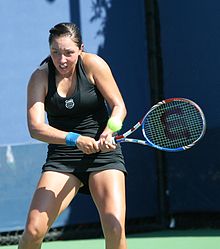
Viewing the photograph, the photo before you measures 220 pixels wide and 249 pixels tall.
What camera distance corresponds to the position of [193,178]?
252 inches

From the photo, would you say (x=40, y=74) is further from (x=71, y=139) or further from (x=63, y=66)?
(x=71, y=139)

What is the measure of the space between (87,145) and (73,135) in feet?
0.31

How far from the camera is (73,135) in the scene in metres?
3.88

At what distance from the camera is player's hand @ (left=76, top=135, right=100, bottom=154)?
3.85 meters

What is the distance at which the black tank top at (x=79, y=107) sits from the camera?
4000 mm

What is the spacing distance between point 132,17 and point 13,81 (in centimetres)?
117

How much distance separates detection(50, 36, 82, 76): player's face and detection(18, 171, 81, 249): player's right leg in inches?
23.0

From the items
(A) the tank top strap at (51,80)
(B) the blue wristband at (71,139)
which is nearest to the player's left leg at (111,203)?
(B) the blue wristband at (71,139)

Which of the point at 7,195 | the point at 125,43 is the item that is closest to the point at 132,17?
the point at 125,43

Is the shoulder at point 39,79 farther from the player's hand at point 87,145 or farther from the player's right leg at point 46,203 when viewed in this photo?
the player's right leg at point 46,203

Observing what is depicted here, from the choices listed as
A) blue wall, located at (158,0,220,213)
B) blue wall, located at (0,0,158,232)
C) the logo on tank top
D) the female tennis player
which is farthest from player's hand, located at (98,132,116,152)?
blue wall, located at (158,0,220,213)

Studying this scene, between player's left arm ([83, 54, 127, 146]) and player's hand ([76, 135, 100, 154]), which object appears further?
player's left arm ([83, 54, 127, 146])

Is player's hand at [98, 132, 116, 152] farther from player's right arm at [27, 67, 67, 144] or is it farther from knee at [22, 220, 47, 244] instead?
knee at [22, 220, 47, 244]

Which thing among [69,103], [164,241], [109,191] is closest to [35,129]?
[69,103]
